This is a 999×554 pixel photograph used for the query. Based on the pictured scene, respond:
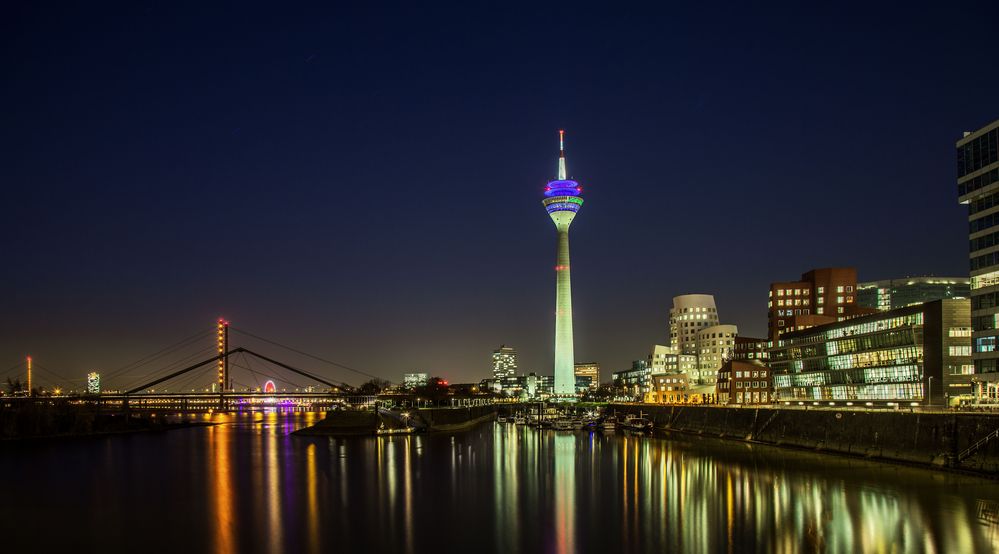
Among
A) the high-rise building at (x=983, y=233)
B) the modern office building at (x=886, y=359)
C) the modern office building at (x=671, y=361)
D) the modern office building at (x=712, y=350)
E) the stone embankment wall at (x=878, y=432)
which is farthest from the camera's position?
the modern office building at (x=671, y=361)

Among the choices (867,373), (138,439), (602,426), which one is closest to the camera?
(867,373)

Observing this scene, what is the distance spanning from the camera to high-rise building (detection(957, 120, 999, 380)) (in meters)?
51.4

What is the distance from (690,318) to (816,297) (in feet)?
139

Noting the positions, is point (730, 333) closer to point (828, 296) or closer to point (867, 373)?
point (828, 296)

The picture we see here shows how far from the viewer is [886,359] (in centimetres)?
6400

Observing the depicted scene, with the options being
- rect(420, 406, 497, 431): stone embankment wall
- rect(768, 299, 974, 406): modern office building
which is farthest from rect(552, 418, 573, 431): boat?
rect(768, 299, 974, 406): modern office building

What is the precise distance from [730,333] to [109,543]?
405 ft

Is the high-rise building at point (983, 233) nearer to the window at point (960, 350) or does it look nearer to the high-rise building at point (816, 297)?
the window at point (960, 350)

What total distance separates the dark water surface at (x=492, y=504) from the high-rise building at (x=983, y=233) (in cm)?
1467

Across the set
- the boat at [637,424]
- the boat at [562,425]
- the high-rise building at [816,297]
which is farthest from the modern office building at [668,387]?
the boat at [637,424]

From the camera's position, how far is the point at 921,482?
3522 centimetres

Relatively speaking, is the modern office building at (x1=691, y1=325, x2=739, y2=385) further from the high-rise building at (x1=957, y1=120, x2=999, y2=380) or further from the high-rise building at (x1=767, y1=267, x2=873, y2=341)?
the high-rise building at (x1=957, y1=120, x2=999, y2=380)

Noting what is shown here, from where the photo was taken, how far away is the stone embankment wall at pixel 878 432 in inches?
1428

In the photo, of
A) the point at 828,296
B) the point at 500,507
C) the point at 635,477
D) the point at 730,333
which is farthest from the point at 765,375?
the point at 500,507
